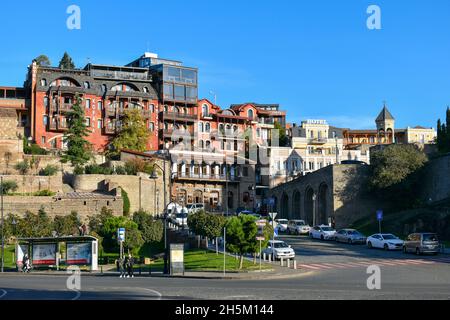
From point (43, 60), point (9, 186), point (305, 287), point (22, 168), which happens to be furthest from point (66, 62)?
point (305, 287)

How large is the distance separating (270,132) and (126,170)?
38265 millimetres

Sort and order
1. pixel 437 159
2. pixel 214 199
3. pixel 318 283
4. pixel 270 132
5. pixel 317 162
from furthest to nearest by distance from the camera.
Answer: pixel 270 132
pixel 317 162
pixel 214 199
pixel 437 159
pixel 318 283

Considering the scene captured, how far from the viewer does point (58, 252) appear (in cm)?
4312

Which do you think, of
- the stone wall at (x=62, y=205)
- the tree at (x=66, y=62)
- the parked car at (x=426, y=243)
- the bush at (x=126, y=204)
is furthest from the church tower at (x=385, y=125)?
the parked car at (x=426, y=243)

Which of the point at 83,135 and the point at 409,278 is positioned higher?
the point at 83,135

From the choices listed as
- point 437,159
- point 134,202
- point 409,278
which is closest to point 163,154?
point 134,202

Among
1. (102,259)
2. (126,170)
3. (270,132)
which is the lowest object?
(102,259)

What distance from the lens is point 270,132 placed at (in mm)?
111312

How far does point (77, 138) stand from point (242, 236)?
156 feet

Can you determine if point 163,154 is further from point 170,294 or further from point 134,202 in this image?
point 170,294

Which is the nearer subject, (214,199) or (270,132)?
(214,199)

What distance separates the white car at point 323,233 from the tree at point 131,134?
1386 inches

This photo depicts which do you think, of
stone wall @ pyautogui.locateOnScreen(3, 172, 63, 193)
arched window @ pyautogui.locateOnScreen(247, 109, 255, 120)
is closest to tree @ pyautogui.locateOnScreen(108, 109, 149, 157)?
stone wall @ pyautogui.locateOnScreen(3, 172, 63, 193)

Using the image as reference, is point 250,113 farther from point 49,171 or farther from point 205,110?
point 49,171
